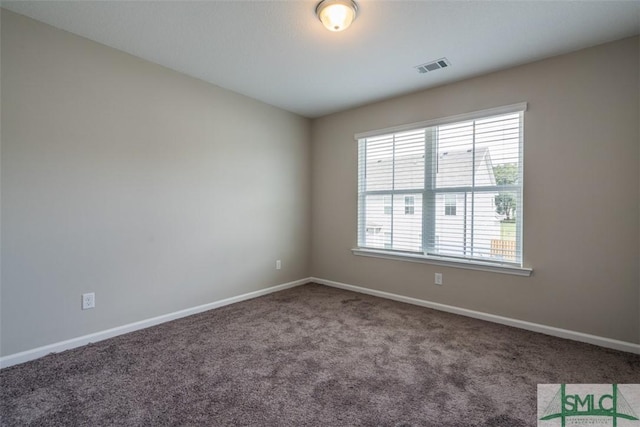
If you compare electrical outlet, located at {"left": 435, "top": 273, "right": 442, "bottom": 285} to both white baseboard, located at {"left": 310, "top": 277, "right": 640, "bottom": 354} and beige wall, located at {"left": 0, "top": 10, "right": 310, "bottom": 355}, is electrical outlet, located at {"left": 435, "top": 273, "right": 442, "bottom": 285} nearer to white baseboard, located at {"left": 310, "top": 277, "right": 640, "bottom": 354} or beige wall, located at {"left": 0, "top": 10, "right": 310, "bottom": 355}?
white baseboard, located at {"left": 310, "top": 277, "right": 640, "bottom": 354}

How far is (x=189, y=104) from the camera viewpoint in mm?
3127

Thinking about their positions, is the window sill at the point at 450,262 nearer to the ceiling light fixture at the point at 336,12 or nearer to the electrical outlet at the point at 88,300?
the ceiling light fixture at the point at 336,12

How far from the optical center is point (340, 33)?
7.68 ft

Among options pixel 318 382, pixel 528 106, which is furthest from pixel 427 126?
pixel 318 382

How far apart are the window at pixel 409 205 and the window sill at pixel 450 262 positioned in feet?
1.66

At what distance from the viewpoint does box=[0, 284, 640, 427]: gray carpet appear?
1635 mm

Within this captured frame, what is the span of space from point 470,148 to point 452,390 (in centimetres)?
231

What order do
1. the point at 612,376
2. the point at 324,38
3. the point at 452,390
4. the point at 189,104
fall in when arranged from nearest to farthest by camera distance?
the point at 452,390, the point at 612,376, the point at 324,38, the point at 189,104

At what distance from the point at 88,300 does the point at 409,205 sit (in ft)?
10.8

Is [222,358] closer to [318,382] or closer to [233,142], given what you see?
[318,382]

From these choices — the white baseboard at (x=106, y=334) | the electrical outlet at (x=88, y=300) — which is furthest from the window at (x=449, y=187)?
the electrical outlet at (x=88, y=300)

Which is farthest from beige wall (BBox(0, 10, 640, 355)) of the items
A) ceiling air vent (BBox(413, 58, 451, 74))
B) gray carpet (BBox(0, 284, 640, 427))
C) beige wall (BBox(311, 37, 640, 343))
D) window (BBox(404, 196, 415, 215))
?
window (BBox(404, 196, 415, 215))

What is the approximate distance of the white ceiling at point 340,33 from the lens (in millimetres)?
2051

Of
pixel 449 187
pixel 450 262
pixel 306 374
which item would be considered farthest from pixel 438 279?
pixel 306 374
